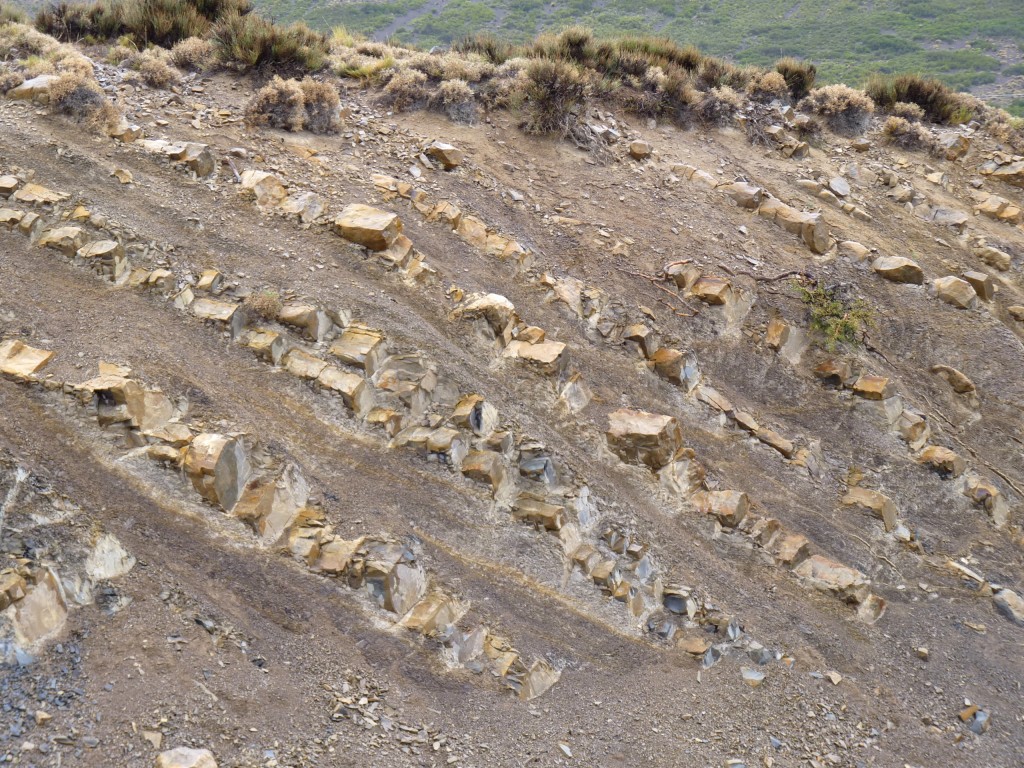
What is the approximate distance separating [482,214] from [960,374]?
249 inches

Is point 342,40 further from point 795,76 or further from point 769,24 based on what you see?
point 769,24

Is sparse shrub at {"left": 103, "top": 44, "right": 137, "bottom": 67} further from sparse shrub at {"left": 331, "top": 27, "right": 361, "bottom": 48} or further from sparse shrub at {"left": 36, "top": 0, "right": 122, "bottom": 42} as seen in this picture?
sparse shrub at {"left": 331, "top": 27, "right": 361, "bottom": 48}

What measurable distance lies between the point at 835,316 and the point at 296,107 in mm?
7239

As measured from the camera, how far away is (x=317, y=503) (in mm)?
6848

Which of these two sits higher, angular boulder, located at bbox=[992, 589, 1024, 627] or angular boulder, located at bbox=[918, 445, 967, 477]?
angular boulder, located at bbox=[918, 445, 967, 477]

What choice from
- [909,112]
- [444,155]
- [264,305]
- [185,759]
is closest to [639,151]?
[444,155]

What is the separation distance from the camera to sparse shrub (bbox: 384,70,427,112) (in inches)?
447

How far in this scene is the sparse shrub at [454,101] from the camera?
1141 cm

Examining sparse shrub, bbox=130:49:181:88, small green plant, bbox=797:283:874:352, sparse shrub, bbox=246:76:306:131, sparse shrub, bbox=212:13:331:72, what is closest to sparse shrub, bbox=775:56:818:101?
small green plant, bbox=797:283:874:352

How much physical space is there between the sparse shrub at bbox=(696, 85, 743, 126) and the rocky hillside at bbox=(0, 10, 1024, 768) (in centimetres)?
183

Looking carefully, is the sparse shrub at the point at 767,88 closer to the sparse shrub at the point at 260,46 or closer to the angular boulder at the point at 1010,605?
the sparse shrub at the point at 260,46

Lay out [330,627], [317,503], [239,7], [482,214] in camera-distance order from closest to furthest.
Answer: [330,627] < [317,503] < [482,214] < [239,7]

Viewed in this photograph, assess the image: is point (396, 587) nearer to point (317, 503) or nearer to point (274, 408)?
point (317, 503)

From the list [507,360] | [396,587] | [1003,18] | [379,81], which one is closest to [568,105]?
[379,81]
